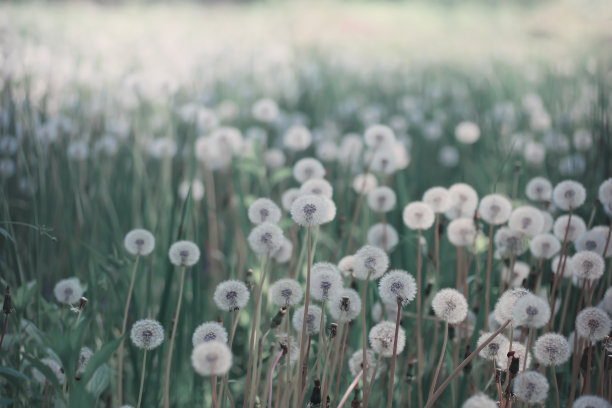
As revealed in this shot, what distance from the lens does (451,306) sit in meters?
0.84

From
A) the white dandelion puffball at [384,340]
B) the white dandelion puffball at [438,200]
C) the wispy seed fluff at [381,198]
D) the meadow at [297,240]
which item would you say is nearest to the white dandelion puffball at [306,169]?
the meadow at [297,240]

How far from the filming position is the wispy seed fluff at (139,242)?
0.99m

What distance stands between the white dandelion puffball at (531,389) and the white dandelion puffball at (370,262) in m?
0.24

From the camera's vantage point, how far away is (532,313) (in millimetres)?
725

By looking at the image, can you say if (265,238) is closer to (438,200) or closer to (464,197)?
(438,200)

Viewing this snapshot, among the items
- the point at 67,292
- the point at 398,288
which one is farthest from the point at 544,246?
the point at 67,292

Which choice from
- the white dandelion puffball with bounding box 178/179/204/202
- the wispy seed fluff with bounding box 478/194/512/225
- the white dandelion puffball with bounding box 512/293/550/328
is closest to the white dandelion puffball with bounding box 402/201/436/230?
the wispy seed fluff with bounding box 478/194/512/225

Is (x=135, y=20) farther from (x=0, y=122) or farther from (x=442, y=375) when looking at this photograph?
(x=442, y=375)

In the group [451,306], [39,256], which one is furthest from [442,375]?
[39,256]

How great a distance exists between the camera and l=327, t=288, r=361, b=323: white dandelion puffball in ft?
2.76

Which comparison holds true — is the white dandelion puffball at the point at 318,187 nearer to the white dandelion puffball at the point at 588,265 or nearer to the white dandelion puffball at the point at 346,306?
the white dandelion puffball at the point at 346,306

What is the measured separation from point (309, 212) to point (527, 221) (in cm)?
46

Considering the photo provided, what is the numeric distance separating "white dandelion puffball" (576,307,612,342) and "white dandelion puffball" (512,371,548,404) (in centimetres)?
12

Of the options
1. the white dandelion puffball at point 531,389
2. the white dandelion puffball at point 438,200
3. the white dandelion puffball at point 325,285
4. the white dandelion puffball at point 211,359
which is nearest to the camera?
the white dandelion puffball at point 211,359
